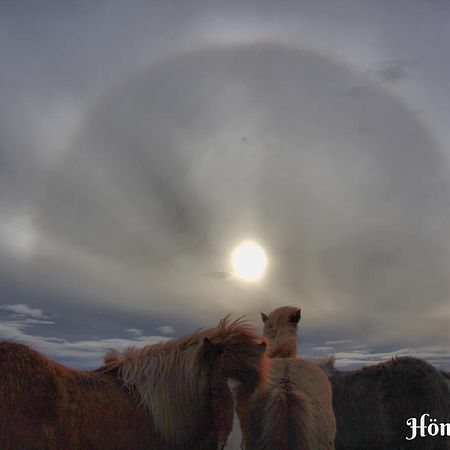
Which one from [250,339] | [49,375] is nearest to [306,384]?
[250,339]

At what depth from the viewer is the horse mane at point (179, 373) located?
568 centimetres

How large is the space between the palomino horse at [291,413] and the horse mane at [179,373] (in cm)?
136

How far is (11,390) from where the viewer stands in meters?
5.50

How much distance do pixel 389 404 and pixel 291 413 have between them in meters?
4.83

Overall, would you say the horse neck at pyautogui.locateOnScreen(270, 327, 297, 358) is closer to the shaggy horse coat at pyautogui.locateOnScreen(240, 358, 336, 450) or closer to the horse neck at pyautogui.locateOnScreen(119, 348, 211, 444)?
the shaggy horse coat at pyautogui.locateOnScreen(240, 358, 336, 450)

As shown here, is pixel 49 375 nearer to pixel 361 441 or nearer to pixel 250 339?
pixel 250 339

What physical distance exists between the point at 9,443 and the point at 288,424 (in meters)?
3.74

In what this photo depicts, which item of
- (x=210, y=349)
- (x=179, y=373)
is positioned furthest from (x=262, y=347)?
(x=179, y=373)

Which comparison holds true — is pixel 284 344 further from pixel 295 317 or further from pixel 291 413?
pixel 291 413

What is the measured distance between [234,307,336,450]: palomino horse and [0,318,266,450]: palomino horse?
135 cm

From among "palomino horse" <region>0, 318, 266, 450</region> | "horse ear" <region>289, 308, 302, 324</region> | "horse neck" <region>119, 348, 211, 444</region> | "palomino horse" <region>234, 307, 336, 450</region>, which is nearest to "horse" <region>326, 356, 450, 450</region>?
→ "horse ear" <region>289, 308, 302, 324</region>

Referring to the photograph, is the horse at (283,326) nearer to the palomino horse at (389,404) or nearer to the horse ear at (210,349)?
the palomino horse at (389,404)

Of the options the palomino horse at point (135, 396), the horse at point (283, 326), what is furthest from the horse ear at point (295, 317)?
the palomino horse at point (135, 396)

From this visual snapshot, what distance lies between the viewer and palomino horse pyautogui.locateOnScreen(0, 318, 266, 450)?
536 cm
